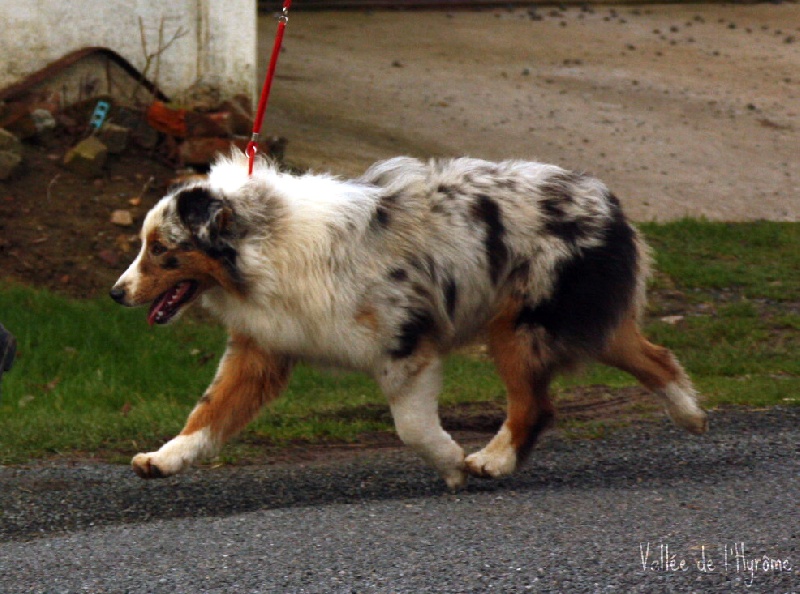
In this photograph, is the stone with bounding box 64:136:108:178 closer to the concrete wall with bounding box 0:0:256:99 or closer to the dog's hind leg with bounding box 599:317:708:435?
the concrete wall with bounding box 0:0:256:99

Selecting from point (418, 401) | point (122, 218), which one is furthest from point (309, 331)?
point (122, 218)

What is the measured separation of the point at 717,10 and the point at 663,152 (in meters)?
6.40

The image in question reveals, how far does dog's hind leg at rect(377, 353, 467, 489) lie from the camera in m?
5.86

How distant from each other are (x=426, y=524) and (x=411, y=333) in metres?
0.90

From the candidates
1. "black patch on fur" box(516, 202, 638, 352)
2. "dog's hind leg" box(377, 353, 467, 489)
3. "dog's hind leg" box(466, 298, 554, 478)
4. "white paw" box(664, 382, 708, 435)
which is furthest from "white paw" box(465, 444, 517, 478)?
"white paw" box(664, 382, 708, 435)

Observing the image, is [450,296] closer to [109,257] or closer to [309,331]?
[309,331]

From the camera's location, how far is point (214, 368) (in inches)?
340

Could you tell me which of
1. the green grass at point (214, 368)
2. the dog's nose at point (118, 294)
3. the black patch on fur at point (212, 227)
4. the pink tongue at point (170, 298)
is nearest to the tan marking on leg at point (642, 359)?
the green grass at point (214, 368)

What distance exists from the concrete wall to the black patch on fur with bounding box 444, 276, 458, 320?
5.30 m

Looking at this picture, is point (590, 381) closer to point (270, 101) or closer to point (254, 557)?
point (254, 557)

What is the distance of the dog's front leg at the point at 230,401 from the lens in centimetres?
585

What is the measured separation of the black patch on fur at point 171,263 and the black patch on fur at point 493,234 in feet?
4.26

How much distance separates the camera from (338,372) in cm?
610

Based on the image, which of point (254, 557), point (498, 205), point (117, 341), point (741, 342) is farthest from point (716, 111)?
point (254, 557)
